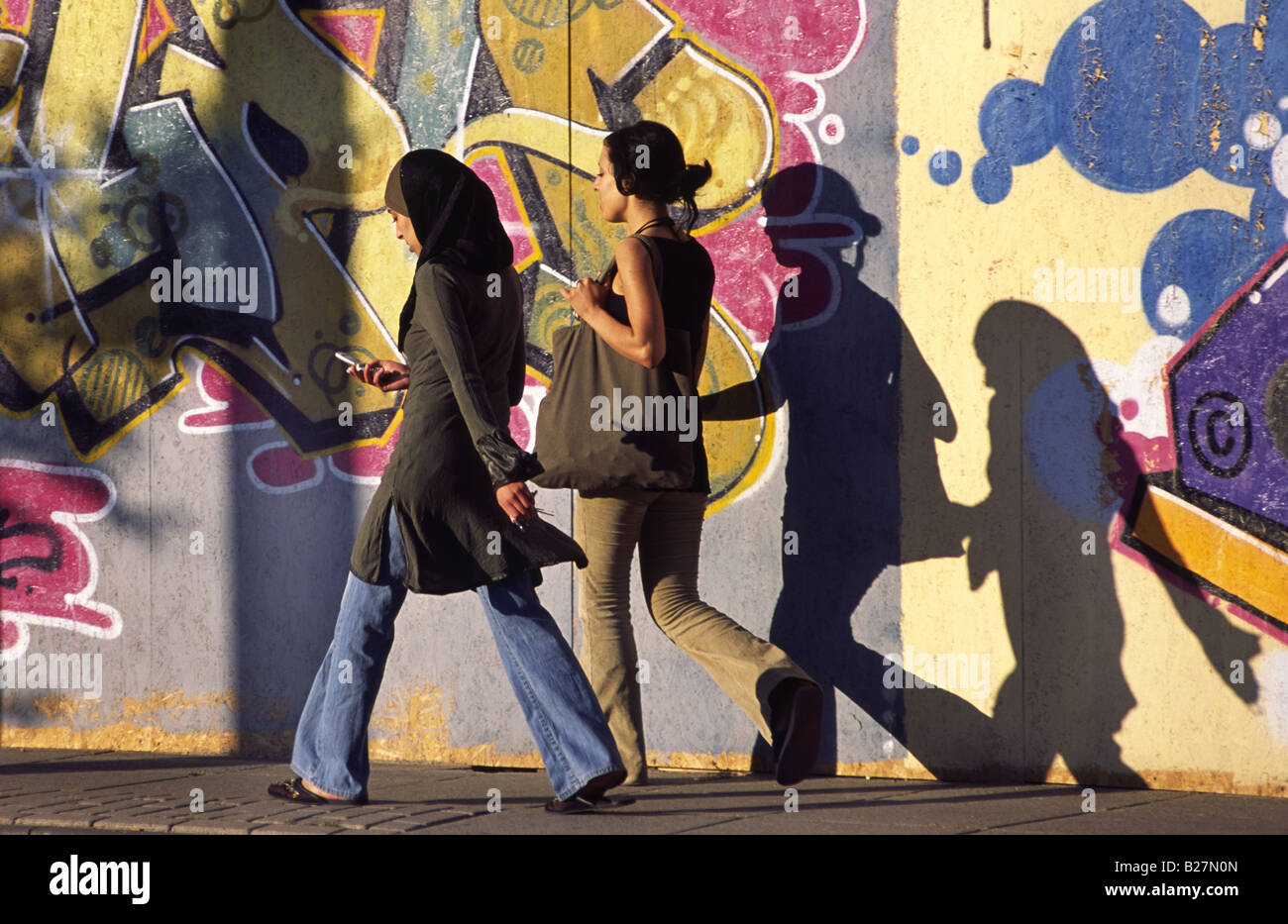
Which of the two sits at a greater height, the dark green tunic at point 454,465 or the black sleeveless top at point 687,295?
the black sleeveless top at point 687,295

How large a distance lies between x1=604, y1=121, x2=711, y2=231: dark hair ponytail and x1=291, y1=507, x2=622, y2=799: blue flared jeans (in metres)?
A: 1.34

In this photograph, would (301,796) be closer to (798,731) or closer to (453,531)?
(453,531)

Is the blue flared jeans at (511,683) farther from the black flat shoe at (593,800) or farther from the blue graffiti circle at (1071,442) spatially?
the blue graffiti circle at (1071,442)

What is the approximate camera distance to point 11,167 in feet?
20.7

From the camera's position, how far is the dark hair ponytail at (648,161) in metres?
Result: 4.90

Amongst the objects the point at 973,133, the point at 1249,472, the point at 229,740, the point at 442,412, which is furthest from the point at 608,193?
the point at 229,740

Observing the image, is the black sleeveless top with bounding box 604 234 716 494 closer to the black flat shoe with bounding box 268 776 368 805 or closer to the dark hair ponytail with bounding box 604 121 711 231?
the dark hair ponytail with bounding box 604 121 711 231

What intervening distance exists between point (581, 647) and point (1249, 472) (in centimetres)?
242

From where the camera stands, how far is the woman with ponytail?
15.5 ft

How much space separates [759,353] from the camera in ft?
18.0

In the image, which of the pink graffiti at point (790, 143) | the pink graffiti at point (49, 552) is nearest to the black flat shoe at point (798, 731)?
the pink graffiti at point (790, 143)

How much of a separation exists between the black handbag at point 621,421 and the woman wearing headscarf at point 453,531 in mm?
290

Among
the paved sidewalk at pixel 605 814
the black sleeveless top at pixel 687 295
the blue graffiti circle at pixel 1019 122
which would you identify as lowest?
the paved sidewalk at pixel 605 814

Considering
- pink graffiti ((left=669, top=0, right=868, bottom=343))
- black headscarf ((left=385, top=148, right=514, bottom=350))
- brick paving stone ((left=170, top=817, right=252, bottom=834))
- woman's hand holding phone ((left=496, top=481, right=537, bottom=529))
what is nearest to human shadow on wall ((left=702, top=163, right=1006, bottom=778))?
pink graffiti ((left=669, top=0, right=868, bottom=343))
